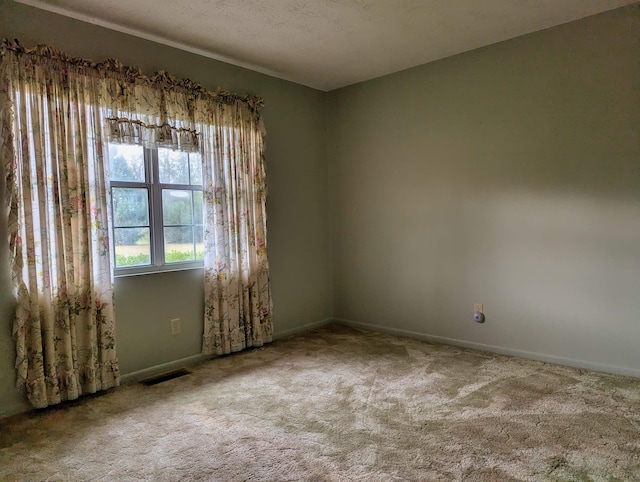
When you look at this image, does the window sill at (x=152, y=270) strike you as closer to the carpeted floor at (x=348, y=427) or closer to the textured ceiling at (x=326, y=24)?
the carpeted floor at (x=348, y=427)

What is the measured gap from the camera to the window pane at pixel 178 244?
3.29 metres

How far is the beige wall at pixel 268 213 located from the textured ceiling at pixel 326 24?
12 centimetres

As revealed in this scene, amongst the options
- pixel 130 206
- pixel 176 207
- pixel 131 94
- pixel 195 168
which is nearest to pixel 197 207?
pixel 176 207

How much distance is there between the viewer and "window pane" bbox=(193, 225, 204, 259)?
346cm

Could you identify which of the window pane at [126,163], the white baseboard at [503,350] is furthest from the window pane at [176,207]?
the white baseboard at [503,350]

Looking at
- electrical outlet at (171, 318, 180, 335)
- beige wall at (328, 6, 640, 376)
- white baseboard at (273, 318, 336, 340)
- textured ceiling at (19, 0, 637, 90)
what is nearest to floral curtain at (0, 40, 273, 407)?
textured ceiling at (19, 0, 637, 90)

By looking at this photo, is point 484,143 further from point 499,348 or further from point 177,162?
point 177,162

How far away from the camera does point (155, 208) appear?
10.4 feet

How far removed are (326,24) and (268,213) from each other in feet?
5.70

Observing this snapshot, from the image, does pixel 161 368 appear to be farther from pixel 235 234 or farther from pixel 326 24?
pixel 326 24

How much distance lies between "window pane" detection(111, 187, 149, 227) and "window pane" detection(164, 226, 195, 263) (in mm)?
213

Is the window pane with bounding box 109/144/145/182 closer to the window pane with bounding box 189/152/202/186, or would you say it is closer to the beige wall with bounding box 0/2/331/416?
the window pane with bounding box 189/152/202/186

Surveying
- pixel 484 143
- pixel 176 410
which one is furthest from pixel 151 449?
pixel 484 143

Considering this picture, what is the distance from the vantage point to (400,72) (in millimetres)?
3979
